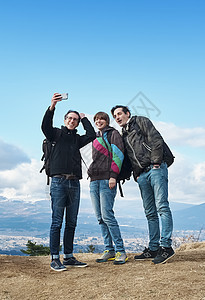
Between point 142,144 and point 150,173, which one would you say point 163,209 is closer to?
point 150,173

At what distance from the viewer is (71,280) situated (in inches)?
178

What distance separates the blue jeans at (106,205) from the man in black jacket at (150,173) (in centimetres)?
51

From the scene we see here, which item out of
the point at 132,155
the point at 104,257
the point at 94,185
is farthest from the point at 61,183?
the point at 104,257

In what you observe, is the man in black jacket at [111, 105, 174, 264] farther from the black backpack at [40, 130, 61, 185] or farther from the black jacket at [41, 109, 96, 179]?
the black backpack at [40, 130, 61, 185]

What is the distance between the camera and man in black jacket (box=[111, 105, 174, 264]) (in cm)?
498

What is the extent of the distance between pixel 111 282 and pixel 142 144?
210 cm

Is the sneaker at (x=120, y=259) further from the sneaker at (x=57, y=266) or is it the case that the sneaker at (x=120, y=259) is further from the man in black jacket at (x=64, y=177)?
the sneaker at (x=57, y=266)

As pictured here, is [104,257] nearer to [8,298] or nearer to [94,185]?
[94,185]

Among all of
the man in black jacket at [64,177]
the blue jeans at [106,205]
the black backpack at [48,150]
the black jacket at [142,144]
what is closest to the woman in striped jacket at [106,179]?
the blue jeans at [106,205]

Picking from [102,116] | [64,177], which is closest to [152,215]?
[64,177]

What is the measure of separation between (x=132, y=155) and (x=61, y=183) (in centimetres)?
122

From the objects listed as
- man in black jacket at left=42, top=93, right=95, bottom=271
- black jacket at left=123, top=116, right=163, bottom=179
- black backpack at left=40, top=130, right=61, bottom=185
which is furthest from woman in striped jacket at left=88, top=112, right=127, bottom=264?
black backpack at left=40, top=130, right=61, bottom=185

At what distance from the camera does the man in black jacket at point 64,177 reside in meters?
5.03

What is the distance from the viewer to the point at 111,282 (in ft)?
14.0
